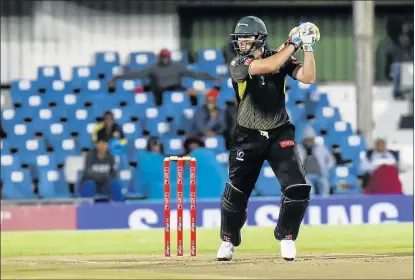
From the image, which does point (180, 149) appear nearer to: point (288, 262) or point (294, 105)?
point (294, 105)

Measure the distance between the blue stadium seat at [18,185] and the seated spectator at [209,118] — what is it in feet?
7.70

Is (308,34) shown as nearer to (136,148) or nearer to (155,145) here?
(155,145)

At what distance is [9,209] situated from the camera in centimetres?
1451

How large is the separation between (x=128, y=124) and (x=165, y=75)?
4.03ft

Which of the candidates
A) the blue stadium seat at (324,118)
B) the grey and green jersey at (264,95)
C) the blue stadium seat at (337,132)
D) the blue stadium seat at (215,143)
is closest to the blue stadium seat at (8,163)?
the blue stadium seat at (215,143)

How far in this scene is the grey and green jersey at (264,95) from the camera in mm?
8242

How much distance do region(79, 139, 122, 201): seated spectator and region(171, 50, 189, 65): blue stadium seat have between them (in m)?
3.38

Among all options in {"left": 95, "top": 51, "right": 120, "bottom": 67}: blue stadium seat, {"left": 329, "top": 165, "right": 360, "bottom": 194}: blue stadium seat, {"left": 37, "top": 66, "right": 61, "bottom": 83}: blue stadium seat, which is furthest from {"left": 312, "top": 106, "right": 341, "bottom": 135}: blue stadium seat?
{"left": 37, "top": 66, "right": 61, "bottom": 83}: blue stadium seat

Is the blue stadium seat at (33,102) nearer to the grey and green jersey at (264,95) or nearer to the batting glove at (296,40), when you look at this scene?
the grey and green jersey at (264,95)

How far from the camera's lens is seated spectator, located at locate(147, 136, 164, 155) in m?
15.5

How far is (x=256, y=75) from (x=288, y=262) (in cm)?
131

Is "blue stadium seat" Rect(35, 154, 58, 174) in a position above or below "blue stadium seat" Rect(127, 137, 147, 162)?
below

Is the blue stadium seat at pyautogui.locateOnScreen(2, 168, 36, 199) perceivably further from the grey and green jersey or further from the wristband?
the wristband

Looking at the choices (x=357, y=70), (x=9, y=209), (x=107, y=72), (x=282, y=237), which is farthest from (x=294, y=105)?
(x=282, y=237)
